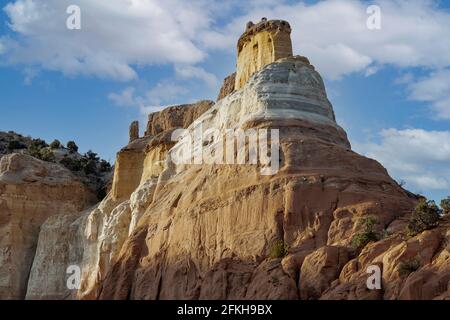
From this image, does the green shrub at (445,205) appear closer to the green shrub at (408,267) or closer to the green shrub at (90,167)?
the green shrub at (408,267)

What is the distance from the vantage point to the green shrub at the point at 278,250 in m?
33.3

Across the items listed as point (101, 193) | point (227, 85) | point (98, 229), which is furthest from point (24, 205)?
point (227, 85)

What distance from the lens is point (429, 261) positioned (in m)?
28.9

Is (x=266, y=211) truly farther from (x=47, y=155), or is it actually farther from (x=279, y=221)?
(x=47, y=155)

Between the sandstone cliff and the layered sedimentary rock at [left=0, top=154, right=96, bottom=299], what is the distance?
35.1 ft

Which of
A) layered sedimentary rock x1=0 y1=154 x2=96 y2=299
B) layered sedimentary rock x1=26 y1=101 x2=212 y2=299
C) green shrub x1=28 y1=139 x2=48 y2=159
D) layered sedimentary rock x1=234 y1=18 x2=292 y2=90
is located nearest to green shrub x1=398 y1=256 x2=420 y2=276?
layered sedimentary rock x1=234 y1=18 x2=292 y2=90

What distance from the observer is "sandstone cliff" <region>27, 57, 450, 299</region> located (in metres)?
30.1

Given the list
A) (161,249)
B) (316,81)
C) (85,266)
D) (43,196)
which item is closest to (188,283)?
(161,249)

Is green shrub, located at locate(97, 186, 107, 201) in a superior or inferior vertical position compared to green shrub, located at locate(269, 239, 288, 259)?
superior

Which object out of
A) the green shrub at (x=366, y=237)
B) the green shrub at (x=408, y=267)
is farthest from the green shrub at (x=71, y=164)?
the green shrub at (x=408, y=267)

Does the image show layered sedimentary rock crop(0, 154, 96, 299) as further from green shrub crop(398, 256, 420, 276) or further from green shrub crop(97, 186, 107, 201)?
green shrub crop(398, 256, 420, 276)

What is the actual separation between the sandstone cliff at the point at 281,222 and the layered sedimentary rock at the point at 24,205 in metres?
10.7

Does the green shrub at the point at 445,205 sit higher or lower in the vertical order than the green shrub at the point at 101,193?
lower

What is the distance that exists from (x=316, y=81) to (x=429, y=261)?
53.2ft
